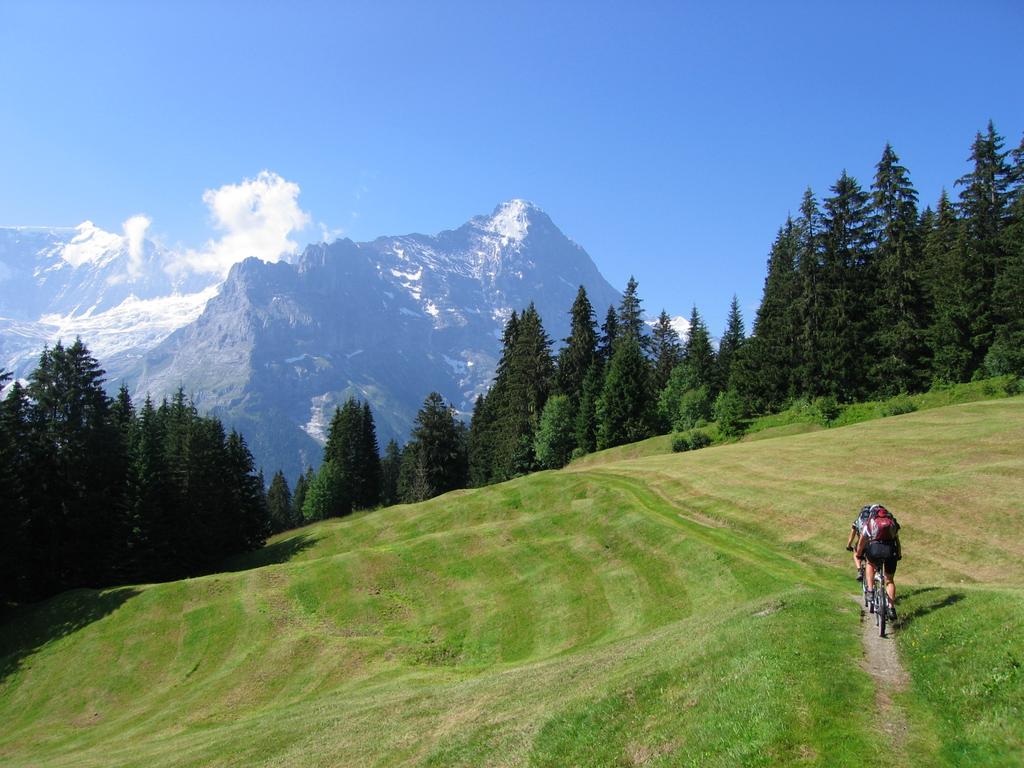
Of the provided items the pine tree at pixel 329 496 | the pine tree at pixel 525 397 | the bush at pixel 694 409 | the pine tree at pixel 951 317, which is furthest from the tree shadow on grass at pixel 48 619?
the pine tree at pixel 951 317

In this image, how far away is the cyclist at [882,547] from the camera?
14.3 m

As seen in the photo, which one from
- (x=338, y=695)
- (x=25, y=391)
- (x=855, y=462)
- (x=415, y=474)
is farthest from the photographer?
(x=415, y=474)

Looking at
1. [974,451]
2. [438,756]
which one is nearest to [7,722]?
[438,756]

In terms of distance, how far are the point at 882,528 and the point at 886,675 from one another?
165 inches

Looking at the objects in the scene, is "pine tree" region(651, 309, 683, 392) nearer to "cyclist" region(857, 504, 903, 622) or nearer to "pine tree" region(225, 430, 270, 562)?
"pine tree" region(225, 430, 270, 562)

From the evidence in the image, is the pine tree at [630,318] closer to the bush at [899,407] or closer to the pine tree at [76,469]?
the bush at [899,407]

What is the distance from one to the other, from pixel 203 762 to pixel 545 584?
19234 millimetres

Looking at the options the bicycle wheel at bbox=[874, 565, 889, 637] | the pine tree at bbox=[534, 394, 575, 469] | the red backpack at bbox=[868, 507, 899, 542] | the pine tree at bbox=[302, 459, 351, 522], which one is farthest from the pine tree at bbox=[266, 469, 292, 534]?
the bicycle wheel at bbox=[874, 565, 889, 637]

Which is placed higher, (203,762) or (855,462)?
(855,462)

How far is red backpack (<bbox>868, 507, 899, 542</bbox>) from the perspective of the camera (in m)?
14.5

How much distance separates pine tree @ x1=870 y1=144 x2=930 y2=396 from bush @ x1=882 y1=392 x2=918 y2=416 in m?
7.02

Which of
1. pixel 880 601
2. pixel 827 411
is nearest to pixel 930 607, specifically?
pixel 880 601

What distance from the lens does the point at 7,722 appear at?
33.0 m

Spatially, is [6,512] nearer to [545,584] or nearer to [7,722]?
[7,722]
